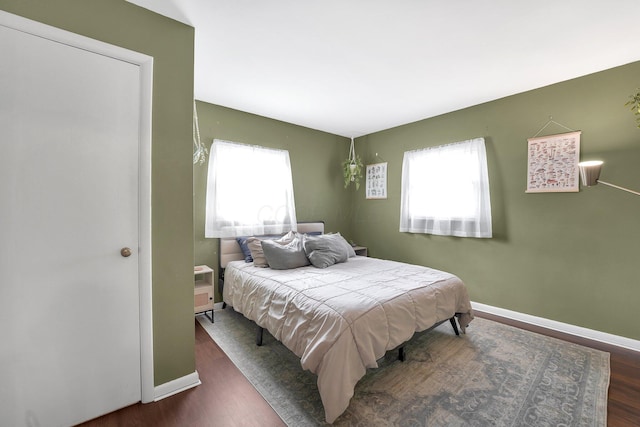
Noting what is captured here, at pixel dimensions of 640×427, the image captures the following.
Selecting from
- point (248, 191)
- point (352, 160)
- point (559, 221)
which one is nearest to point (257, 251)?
point (248, 191)

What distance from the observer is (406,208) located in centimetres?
397

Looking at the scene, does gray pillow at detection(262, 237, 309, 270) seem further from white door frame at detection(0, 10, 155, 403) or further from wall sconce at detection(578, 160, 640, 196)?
wall sconce at detection(578, 160, 640, 196)

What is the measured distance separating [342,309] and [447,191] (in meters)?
2.51

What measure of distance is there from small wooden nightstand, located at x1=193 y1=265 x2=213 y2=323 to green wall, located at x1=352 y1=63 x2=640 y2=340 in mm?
2919

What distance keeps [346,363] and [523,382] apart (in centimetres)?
140

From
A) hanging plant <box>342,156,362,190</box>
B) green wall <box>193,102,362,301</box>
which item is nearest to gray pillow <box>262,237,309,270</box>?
green wall <box>193,102,362,301</box>

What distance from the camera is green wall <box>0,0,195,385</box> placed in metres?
1.71

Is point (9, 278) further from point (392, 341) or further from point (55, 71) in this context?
point (392, 341)

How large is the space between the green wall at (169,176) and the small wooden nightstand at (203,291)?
944mm

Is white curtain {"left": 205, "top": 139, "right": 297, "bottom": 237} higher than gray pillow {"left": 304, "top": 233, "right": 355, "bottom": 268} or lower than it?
higher

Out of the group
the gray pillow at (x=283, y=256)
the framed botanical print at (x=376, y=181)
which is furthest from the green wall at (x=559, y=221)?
the gray pillow at (x=283, y=256)

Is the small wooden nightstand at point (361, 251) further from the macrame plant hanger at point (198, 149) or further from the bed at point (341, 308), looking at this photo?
the macrame plant hanger at point (198, 149)

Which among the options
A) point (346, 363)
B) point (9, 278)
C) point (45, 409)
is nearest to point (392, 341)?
point (346, 363)

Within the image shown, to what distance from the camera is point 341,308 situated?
70.2 inches
